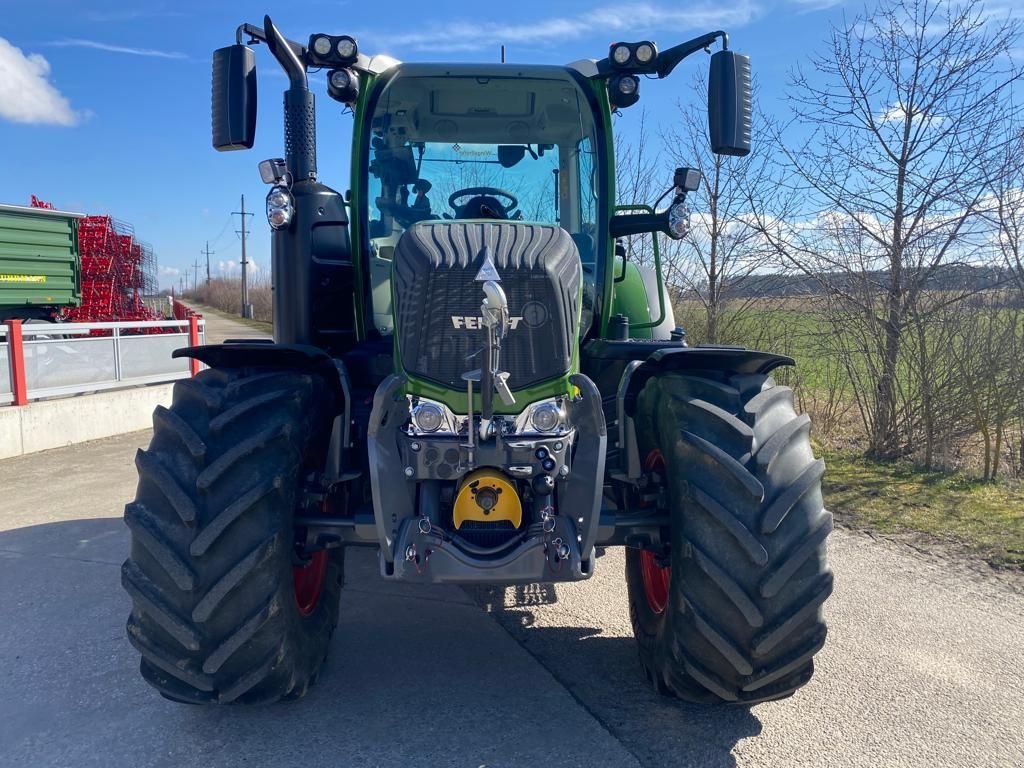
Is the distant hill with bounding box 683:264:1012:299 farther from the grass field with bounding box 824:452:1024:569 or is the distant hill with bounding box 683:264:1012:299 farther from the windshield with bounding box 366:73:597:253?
the windshield with bounding box 366:73:597:253

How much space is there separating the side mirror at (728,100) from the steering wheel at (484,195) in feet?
3.61

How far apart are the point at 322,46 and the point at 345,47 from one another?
0.11 m

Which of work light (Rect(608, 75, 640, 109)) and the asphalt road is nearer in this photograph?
the asphalt road

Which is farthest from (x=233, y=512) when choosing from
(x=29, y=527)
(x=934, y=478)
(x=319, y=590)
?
(x=934, y=478)

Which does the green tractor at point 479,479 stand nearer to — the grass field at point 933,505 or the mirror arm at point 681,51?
the mirror arm at point 681,51

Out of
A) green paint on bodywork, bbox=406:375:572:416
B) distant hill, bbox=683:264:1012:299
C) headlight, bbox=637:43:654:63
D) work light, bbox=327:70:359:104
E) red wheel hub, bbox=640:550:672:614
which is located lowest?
red wheel hub, bbox=640:550:672:614

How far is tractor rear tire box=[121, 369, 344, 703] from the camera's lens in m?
2.77

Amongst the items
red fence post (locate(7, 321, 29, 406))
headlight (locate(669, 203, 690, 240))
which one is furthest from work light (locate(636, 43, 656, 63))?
red fence post (locate(7, 321, 29, 406))

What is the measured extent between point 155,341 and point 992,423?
1061 cm

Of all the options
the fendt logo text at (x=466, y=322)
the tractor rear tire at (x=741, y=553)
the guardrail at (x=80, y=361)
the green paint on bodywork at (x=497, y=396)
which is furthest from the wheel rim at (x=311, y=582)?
the guardrail at (x=80, y=361)

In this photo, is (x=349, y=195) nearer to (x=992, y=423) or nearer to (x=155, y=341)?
(x=992, y=423)

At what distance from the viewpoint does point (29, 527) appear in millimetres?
6039

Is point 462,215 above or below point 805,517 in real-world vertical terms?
above

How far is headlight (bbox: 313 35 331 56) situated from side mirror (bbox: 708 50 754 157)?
5.65 feet
